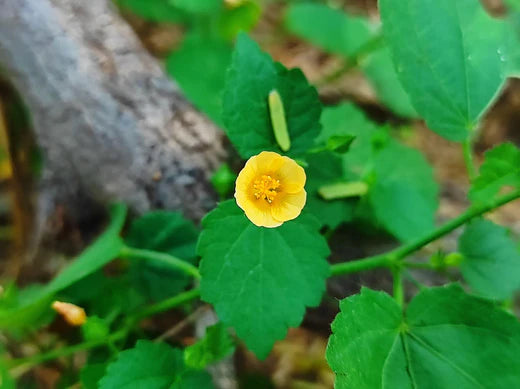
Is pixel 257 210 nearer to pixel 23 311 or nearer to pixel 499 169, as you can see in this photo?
pixel 499 169

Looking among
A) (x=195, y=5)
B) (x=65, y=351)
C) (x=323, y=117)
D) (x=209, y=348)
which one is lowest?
(x=65, y=351)

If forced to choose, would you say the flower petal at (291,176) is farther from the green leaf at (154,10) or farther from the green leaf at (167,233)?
the green leaf at (154,10)

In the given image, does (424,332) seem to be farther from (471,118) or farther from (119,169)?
(119,169)

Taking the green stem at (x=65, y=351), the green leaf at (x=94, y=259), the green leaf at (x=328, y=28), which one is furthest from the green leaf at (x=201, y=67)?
the green stem at (x=65, y=351)

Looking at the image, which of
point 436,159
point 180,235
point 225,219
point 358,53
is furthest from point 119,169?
point 436,159

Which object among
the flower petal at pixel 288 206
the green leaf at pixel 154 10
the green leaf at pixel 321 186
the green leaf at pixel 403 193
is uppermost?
the flower petal at pixel 288 206

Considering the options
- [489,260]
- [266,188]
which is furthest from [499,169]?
[266,188]
